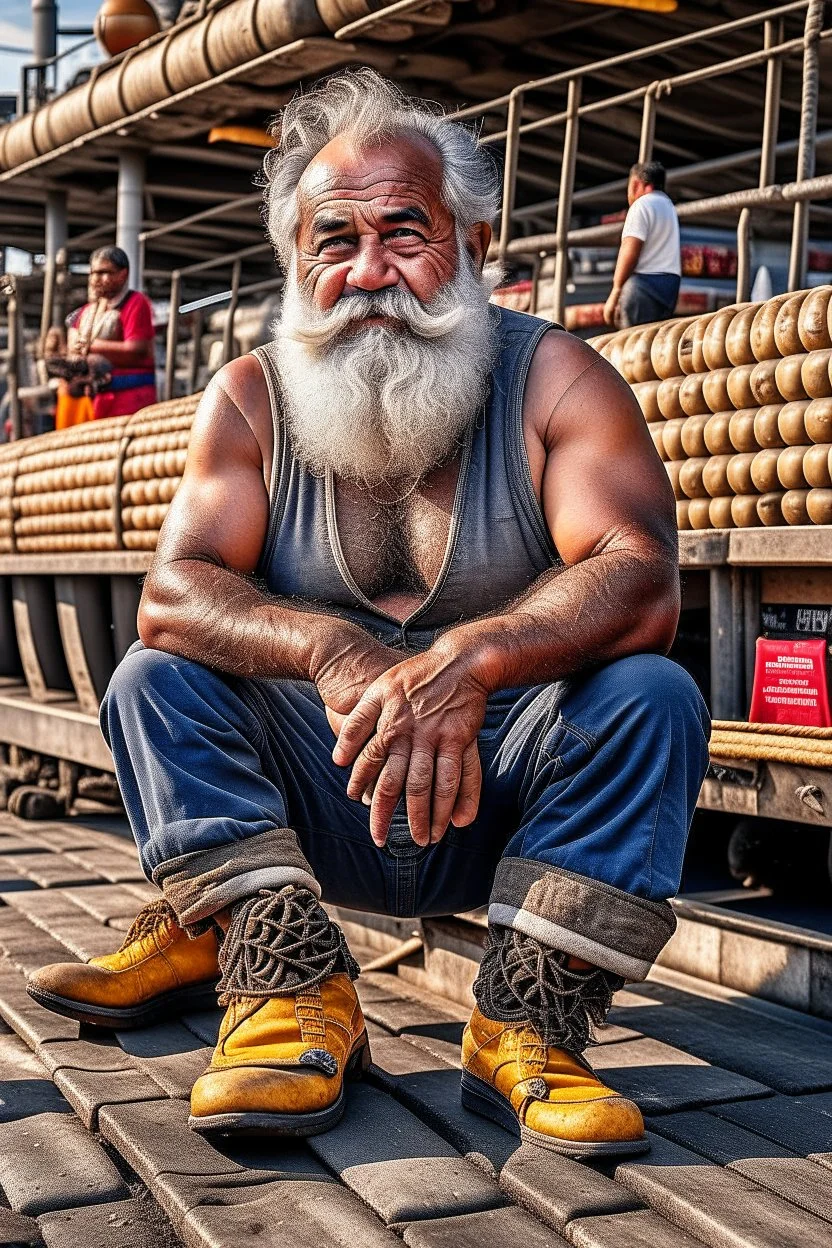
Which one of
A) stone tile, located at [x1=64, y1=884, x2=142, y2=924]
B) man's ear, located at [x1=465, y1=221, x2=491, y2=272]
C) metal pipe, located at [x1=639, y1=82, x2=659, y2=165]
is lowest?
stone tile, located at [x1=64, y1=884, x2=142, y2=924]

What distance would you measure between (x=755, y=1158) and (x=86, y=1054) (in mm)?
1155

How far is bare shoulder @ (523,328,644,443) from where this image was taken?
2.53 meters

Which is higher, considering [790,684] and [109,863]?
[790,684]

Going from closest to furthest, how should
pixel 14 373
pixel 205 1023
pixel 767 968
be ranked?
pixel 205 1023, pixel 767 968, pixel 14 373

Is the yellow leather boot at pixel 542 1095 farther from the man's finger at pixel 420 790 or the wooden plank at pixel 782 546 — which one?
the wooden plank at pixel 782 546

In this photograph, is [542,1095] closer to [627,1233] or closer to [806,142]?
[627,1233]

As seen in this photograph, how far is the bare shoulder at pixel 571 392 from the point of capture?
253 cm

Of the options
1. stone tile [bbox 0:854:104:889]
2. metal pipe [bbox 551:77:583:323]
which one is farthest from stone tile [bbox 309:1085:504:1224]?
metal pipe [bbox 551:77:583:323]

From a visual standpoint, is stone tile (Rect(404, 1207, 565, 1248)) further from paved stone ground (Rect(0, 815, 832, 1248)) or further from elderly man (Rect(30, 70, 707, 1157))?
elderly man (Rect(30, 70, 707, 1157))

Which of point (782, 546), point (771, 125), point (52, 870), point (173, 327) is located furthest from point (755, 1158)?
point (173, 327)

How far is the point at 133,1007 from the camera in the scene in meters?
2.71

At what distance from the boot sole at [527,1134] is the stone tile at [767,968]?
922mm

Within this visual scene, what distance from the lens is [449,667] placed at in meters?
2.17

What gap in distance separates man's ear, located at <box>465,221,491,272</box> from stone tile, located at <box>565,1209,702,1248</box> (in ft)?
5.64
